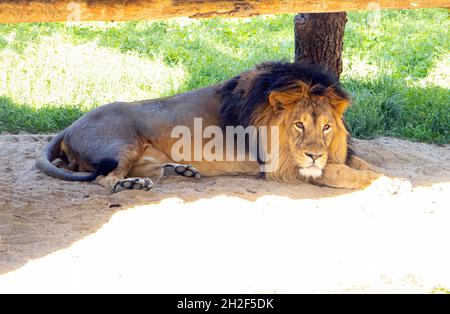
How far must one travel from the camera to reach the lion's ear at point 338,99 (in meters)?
5.76

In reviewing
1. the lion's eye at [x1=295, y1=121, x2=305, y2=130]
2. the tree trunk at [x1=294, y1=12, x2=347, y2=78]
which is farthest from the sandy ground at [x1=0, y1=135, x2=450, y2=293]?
the tree trunk at [x1=294, y1=12, x2=347, y2=78]

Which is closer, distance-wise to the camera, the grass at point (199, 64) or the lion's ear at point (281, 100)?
the lion's ear at point (281, 100)

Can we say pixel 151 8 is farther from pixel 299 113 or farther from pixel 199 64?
pixel 199 64


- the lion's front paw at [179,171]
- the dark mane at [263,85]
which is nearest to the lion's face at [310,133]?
the dark mane at [263,85]

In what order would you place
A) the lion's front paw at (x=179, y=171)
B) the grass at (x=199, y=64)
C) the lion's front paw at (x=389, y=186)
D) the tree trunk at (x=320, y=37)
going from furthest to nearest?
1. the grass at (x=199, y=64)
2. the tree trunk at (x=320, y=37)
3. the lion's front paw at (x=179, y=171)
4. the lion's front paw at (x=389, y=186)

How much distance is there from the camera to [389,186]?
5441 millimetres

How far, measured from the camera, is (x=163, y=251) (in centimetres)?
414

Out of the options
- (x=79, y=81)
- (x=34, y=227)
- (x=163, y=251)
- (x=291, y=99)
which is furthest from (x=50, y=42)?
(x=163, y=251)

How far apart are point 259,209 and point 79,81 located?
406 cm

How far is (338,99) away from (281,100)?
45 centimetres

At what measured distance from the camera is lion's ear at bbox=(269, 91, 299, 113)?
5.70 metres

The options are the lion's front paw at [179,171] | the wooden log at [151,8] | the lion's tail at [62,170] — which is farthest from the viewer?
the lion's front paw at [179,171]

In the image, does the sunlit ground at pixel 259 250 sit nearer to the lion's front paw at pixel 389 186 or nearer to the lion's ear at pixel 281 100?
the lion's front paw at pixel 389 186

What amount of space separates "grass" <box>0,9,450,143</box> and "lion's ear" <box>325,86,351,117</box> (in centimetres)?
174
